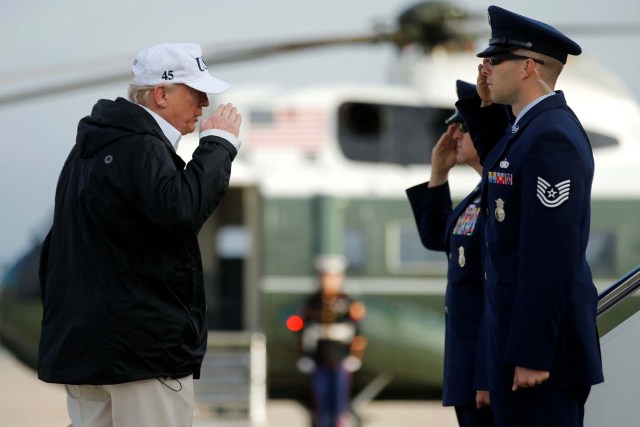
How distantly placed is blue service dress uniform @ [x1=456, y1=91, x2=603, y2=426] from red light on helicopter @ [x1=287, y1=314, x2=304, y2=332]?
6594 mm

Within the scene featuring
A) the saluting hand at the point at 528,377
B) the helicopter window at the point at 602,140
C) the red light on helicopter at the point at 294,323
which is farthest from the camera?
the helicopter window at the point at 602,140

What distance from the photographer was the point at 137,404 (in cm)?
234

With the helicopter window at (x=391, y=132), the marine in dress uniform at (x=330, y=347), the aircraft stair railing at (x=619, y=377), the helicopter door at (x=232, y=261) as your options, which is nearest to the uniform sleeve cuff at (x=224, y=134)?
the aircraft stair railing at (x=619, y=377)

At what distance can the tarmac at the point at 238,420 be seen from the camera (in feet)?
31.9

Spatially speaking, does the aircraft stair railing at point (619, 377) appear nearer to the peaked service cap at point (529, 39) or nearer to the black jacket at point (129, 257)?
the peaked service cap at point (529, 39)

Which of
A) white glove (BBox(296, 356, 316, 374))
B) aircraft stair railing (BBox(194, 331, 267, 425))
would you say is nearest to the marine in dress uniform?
white glove (BBox(296, 356, 316, 374))

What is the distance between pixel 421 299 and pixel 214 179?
6.95 metres

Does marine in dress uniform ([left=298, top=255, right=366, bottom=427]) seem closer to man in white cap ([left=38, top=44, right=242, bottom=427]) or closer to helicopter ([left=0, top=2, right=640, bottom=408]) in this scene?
helicopter ([left=0, top=2, right=640, bottom=408])

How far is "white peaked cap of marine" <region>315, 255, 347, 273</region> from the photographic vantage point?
8945 millimetres

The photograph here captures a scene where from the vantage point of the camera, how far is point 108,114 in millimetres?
2418

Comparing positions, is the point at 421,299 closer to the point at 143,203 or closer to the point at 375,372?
the point at 375,372

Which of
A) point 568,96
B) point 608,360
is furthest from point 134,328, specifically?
point 568,96

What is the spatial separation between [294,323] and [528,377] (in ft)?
22.3

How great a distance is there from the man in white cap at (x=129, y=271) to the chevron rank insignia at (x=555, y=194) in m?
0.68
